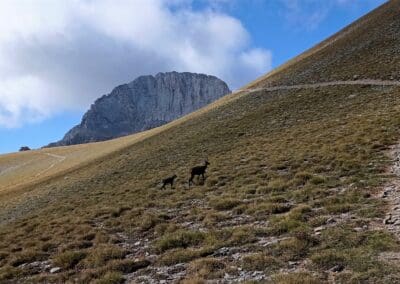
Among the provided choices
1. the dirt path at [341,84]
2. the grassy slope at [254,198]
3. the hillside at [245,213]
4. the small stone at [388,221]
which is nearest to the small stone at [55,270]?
the hillside at [245,213]

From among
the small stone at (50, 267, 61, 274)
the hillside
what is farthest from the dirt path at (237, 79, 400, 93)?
the small stone at (50, 267, 61, 274)

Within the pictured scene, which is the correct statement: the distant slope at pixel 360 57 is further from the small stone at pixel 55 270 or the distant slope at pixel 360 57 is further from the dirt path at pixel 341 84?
the small stone at pixel 55 270

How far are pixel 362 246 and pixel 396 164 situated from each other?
10.2 metres

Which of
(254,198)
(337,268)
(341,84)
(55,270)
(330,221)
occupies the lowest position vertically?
(337,268)

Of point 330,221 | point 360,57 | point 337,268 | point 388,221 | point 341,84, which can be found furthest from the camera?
point 360,57

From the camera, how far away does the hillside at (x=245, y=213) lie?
1238 centimetres

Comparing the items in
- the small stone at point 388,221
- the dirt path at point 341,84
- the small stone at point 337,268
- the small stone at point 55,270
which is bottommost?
the small stone at point 337,268

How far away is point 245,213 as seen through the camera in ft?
59.2

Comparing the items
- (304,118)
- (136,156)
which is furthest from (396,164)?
(136,156)

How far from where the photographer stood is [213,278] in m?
11.9

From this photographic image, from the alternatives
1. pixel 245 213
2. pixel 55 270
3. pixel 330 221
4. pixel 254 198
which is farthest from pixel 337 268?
pixel 55 270

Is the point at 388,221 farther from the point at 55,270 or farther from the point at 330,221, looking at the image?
the point at 55,270

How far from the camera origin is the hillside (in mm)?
12375

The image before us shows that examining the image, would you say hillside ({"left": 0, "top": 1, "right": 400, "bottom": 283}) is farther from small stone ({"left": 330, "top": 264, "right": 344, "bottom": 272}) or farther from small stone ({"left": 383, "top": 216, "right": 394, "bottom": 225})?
small stone ({"left": 383, "top": 216, "right": 394, "bottom": 225})
